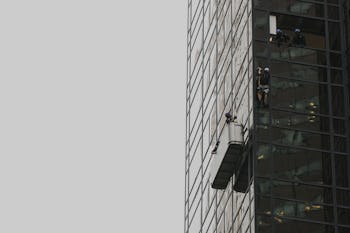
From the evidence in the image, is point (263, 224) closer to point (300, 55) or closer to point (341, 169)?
point (341, 169)

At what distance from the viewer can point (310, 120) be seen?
75438 millimetres

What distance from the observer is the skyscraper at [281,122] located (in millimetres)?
72250

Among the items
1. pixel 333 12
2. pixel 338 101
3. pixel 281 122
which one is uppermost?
pixel 333 12

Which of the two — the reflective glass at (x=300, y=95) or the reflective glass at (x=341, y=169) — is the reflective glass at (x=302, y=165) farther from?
the reflective glass at (x=300, y=95)

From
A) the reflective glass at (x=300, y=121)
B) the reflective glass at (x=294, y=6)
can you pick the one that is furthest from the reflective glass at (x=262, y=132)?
the reflective glass at (x=294, y=6)

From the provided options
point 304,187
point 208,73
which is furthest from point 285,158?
point 208,73

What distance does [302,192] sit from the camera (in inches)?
2864

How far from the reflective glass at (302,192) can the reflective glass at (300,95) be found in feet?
15.4

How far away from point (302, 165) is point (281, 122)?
263cm

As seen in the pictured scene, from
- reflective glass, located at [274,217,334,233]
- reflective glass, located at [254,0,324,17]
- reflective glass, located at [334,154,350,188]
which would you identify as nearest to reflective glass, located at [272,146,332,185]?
reflective glass, located at [334,154,350,188]

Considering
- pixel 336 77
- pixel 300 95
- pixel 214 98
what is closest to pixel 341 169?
pixel 300 95

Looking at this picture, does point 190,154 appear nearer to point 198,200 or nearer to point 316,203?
point 198,200

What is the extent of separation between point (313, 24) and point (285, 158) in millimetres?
9060

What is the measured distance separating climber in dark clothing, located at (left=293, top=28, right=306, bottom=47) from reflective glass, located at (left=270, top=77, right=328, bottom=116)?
2.30 m
